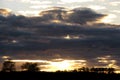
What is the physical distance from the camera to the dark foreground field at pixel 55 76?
153 m

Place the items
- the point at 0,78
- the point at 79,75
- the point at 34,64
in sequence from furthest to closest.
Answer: the point at 34,64 < the point at 79,75 < the point at 0,78

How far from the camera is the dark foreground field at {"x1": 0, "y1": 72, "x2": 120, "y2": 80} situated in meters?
153

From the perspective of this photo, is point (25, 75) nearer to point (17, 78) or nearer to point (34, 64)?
point (17, 78)

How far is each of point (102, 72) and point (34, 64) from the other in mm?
34408

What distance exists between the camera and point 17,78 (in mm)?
153125

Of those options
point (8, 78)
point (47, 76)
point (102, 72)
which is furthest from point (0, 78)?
point (102, 72)

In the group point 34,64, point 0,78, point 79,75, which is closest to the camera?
point 0,78

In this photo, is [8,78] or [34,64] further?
[34,64]

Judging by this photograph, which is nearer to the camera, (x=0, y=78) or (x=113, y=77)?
(x=0, y=78)

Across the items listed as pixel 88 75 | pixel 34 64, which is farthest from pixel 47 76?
pixel 34 64

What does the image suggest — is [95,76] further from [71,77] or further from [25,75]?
[25,75]

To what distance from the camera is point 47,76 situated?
509 feet

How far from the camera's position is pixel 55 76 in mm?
156125

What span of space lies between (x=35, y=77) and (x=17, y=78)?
5817mm
